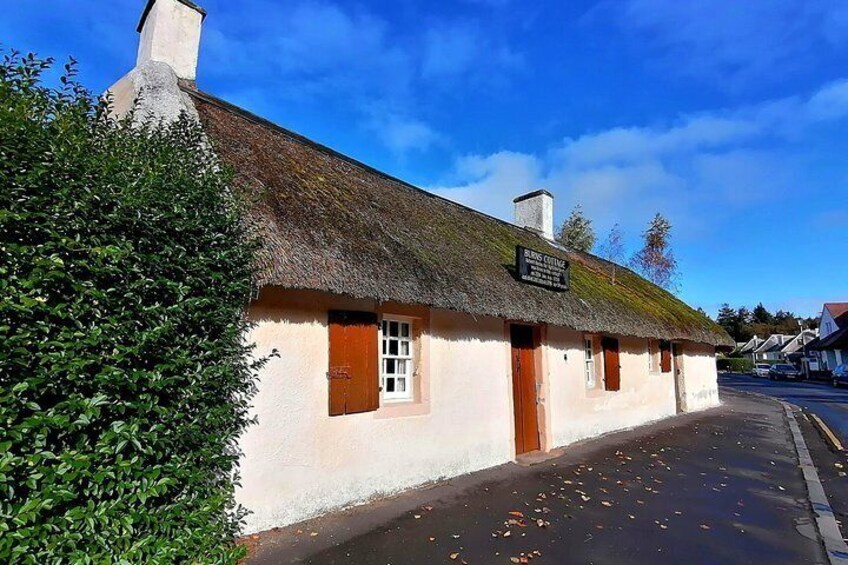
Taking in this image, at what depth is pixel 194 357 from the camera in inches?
153

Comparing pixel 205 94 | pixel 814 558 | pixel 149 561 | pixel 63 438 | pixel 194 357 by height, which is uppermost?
pixel 205 94

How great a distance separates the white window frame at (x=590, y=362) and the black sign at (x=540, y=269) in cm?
213

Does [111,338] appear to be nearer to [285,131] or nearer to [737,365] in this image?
[285,131]

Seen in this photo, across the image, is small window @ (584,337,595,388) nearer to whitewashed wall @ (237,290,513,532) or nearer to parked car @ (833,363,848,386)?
whitewashed wall @ (237,290,513,532)

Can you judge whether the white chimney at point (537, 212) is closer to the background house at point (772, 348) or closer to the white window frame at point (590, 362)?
the white window frame at point (590, 362)

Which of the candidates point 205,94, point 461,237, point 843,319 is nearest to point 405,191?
point 461,237

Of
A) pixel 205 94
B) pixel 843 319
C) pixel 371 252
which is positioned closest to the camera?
pixel 371 252

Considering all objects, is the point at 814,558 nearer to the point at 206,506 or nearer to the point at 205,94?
the point at 206,506

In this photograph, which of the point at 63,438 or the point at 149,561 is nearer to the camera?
the point at 63,438

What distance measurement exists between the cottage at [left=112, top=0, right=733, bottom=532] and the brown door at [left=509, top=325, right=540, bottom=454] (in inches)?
1.4

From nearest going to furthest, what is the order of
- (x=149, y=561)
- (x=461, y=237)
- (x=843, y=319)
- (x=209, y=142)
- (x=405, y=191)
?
(x=149, y=561), (x=209, y=142), (x=461, y=237), (x=405, y=191), (x=843, y=319)

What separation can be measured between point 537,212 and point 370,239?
33.8 feet

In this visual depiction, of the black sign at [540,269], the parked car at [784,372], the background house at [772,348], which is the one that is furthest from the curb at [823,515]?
the background house at [772,348]

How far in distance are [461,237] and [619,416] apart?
248 inches
